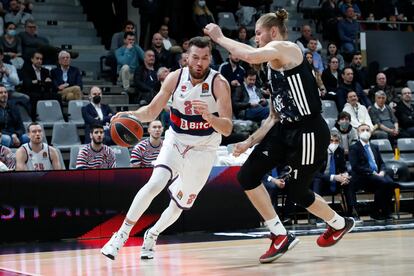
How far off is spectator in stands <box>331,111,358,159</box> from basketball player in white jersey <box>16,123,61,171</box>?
5.09m

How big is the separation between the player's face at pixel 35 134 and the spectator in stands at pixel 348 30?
31.6 feet

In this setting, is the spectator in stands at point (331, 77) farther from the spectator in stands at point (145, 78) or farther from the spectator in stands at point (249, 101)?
the spectator in stands at point (145, 78)

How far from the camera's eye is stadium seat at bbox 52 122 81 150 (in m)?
13.9

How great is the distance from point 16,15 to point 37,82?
2.35 m

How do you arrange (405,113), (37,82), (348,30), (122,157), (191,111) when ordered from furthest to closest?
(348,30) → (405,113) → (37,82) → (122,157) → (191,111)

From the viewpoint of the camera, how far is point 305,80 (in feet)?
24.4


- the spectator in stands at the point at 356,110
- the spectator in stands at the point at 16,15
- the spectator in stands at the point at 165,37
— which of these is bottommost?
the spectator in stands at the point at 356,110

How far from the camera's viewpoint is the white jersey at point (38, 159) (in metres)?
12.0

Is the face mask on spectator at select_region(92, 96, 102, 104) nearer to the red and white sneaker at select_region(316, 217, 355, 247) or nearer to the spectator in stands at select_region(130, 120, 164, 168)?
the spectator in stands at select_region(130, 120, 164, 168)

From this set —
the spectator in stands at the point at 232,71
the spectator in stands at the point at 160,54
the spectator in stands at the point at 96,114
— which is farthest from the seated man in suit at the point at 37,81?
the spectator in stands at the point at 232,71

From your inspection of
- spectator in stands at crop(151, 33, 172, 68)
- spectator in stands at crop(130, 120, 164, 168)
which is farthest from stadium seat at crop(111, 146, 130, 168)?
spectator in stands at crop(151, 33, 172, 68)

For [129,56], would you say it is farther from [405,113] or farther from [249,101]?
[405,113]

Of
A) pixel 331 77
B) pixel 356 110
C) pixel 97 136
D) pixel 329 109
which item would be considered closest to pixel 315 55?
pixel 331 77

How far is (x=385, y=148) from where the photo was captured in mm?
15695
